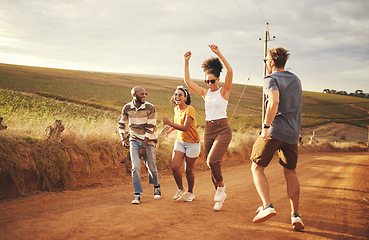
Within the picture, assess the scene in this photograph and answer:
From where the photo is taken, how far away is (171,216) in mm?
5359

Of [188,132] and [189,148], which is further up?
[188,132]

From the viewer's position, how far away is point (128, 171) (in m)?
9.86

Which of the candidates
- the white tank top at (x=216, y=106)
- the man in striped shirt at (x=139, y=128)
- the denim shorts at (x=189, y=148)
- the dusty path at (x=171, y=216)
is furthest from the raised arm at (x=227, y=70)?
the dusty path at (x=171, y=216)

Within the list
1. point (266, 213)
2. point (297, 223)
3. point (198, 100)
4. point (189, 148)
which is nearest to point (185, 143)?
point (189, 148)

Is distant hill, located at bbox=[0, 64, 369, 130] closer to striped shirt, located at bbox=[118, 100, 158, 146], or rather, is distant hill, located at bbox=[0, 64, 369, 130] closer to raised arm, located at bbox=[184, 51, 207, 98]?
striped shirt, located at bbox=[118, 100, 158, 146]

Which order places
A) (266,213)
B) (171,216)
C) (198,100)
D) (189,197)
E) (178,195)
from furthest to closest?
(198,100)
(178,195)
(189,197)
(171,216)
(266,213)

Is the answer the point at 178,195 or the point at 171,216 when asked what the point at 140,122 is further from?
the point at 171,216

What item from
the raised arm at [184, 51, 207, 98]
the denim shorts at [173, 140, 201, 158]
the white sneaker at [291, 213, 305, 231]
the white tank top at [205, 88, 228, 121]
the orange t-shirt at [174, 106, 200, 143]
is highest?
the raised arm at [184, 51, 207, 98]

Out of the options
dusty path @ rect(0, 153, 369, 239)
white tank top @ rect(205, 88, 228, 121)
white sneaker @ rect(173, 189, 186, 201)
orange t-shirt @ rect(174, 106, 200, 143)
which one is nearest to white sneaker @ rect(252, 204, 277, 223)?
dusty path @ rect(0, 153, 369, 239)

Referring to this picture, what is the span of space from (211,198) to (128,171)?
3663mm

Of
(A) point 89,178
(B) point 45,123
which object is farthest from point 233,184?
(B) point 45,123

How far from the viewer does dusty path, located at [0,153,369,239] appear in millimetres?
4441

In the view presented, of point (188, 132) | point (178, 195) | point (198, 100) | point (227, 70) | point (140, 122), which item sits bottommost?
point (178, 195)

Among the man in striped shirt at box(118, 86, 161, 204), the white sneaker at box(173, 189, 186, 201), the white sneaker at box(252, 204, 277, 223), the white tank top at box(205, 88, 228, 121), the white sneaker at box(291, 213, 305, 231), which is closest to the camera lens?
the white sneaker at box(252, 204, 277, 223)
